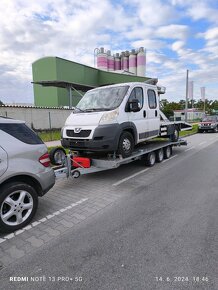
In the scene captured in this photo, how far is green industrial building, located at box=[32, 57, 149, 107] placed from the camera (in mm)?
27234

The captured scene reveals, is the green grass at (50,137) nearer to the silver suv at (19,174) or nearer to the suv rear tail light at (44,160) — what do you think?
the suv rear tail light at (44,160)

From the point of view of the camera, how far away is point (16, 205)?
344cm

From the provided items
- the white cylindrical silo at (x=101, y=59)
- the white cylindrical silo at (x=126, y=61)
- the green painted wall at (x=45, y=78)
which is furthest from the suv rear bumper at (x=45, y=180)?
the white cylindrical silo at (x=126, y=61)

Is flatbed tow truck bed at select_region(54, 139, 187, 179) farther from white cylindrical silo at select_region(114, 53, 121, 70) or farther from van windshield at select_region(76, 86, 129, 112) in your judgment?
white cylindrical silo at select_region(114, 53, 121, 70)

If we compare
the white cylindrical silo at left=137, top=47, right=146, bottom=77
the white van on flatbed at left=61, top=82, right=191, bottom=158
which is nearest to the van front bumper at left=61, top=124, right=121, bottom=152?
the white van on flatbed at left=61, top=82, right=191, bottom=158

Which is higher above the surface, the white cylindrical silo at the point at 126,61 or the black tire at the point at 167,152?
the white cylindrical silo at the point at 126,61

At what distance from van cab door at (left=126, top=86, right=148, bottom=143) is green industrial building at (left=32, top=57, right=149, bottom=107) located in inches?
797

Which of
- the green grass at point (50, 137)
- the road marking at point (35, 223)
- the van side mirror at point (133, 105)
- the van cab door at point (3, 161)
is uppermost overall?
the van side mirror at point (133, 105)

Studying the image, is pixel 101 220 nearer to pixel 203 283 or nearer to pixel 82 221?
pixel 82 221

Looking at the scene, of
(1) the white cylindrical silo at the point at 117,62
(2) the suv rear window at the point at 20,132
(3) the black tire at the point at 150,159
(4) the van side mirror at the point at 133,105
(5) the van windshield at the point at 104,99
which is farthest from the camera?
(1) the white cylindrical silo at the point at 117,62

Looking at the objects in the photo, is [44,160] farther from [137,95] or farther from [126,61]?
[126,61]

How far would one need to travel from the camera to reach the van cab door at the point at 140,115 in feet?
21.1

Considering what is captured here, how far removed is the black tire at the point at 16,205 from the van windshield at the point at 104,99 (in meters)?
3.18

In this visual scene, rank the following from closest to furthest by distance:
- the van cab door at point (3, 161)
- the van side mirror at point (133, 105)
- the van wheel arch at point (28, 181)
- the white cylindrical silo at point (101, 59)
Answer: the van cab door at point (3, 161)
the van wheel arch at point (28, 181)
the van side mirror at point (133, 105)
the white cylindrical silo at point (101, 59)
